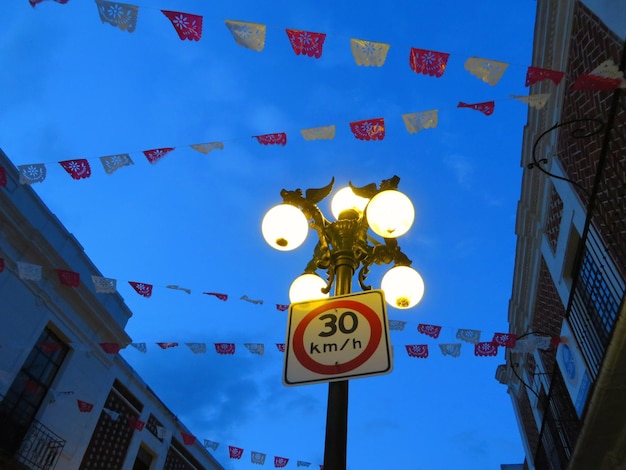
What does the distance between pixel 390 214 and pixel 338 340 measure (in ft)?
4.13

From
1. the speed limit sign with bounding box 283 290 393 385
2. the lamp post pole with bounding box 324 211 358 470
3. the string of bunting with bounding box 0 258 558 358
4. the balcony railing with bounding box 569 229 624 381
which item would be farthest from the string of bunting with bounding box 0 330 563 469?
the speed limit sign with bounding box 283 290 393 385

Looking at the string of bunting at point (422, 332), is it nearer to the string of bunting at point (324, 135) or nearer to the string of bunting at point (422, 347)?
the string of bunting at point (422, 347)

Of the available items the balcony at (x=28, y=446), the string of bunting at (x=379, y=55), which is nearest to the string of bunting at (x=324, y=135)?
the string of bunting at (x=379, y=55)

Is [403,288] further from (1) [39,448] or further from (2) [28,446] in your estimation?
(1) [39,448]

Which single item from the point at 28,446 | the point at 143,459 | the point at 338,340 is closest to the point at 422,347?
the point at 338,340

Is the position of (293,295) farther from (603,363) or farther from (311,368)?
(603,363)

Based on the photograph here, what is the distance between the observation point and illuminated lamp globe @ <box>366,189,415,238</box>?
13.3 feet

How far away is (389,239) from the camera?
4469 millimetres

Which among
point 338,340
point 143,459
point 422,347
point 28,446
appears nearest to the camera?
point 338,340

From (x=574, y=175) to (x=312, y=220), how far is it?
6224mm

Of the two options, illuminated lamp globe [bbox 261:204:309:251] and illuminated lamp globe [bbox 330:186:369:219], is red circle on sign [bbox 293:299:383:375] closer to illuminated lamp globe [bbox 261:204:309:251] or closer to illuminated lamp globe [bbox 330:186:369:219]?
illuminated lamp globe [bbox 261:204:309:251]

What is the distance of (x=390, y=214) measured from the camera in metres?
4.06

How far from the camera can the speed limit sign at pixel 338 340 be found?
313 cm

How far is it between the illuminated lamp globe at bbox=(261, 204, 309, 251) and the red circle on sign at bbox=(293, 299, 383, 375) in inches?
35.1
